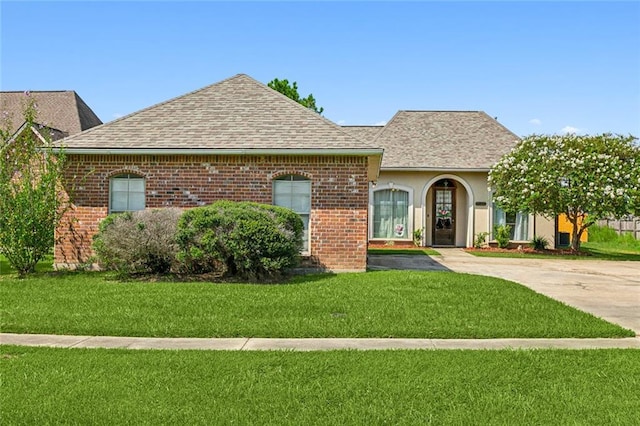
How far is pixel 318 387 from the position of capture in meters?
4.53

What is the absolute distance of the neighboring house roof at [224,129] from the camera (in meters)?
12.1

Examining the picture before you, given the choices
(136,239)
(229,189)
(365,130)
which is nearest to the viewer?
(136,239)

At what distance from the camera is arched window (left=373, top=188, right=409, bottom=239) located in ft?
72.4

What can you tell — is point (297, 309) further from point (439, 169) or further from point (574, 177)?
point (574, 177)

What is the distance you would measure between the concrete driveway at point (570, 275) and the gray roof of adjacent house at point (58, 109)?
752 inches

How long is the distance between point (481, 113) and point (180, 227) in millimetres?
19497

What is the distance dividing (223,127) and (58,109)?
20.0 meters

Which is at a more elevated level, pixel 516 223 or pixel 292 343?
pixel 516 223

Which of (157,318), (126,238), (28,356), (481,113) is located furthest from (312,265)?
(481,113)

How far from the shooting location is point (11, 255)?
36.3 feet

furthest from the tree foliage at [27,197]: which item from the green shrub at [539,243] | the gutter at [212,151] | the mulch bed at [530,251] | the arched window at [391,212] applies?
the green shrub at [539,243]

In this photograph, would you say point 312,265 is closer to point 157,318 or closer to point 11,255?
point 157,318

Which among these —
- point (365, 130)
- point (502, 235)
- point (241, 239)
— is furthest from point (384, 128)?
point (241, 239)

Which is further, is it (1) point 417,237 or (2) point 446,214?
(2) point 446,214
